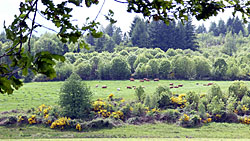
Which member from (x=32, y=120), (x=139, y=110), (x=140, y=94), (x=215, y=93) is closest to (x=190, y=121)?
(x=139, y=110)

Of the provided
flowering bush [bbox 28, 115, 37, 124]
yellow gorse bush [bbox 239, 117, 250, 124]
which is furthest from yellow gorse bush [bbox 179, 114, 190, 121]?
flowering bush [bbox 28, 115, 37, 124]

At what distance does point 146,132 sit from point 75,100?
780 centimetres

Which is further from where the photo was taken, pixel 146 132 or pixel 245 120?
pixel 245 120

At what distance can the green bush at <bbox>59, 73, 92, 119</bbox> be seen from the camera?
28.8m

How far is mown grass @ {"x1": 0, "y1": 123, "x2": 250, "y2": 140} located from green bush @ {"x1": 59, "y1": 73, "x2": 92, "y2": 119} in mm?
2794

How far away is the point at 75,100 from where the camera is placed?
29.3m

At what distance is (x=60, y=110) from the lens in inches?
1186

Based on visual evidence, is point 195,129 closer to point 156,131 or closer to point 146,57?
point 156,131

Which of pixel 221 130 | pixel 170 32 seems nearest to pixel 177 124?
pixel 221 130

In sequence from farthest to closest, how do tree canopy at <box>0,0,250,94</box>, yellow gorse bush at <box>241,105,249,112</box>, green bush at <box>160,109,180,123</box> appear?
1. yellow gorse bush at <box>241,105,249,112</box>
2. green bush at <box>160,109,180,123</box>
3. tree canopy at <box>0,0,250,94</box>

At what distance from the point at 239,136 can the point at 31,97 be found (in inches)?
980

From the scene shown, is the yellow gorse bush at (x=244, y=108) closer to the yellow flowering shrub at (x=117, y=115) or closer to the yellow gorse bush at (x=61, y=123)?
the yellow flowering shrub at (x=117, y=115)

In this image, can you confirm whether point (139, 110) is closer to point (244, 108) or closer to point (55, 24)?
point (244, 108)

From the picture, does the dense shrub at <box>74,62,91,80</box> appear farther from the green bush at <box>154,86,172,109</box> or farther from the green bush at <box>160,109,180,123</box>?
the green bush at <box>160,109,180,123</box>
